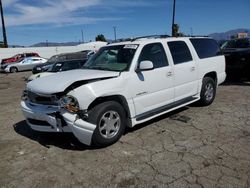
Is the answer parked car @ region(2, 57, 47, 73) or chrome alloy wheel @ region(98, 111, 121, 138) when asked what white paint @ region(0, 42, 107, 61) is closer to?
parked car @ region(2, 57, 47, 73)

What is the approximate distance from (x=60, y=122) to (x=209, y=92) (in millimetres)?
4231

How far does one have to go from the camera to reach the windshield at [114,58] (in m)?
5.06

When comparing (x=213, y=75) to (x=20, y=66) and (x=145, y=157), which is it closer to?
(x=145, y=157)

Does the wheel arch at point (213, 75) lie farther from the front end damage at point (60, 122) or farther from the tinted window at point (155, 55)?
the front end damage at point (60, 122)

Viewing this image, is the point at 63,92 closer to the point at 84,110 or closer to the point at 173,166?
the point at 84,110

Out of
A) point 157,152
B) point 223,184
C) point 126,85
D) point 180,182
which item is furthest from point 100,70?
point 223,184

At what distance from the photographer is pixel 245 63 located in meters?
9.79

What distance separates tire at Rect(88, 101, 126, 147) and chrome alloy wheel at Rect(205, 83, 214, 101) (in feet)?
9.85

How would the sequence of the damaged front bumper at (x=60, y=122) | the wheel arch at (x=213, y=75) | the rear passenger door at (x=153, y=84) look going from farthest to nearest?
the wheel arch at (x=213, y=75), the rear passenger door at (x=153, y=84), the damaged front bumper at (x=60, y=122)

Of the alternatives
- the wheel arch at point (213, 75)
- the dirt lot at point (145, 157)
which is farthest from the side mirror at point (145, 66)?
the wheel arch at point (213, 75)

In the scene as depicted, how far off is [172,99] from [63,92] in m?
2.46

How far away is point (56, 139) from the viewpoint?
16.7 ft

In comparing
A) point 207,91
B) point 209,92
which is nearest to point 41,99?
point 207,91

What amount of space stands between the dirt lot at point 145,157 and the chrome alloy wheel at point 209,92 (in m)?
0.85
